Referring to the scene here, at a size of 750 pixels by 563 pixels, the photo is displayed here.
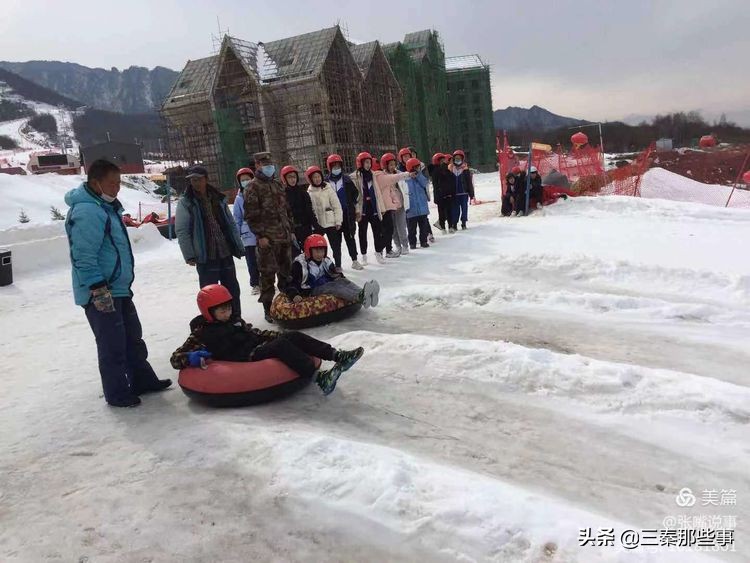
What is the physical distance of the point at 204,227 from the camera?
227 inches

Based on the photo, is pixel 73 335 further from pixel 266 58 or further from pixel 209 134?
pixel 266 58

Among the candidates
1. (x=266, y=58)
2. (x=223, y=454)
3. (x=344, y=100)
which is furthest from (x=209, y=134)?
(x=223, y=454)

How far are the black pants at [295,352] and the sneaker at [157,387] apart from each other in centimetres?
102

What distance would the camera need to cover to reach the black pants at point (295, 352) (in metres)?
4.33

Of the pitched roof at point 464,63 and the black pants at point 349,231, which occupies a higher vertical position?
the pitched roof at point 464,63

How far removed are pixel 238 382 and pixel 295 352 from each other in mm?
507

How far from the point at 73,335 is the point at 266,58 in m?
34.7

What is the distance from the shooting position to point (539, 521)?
8.72 ft

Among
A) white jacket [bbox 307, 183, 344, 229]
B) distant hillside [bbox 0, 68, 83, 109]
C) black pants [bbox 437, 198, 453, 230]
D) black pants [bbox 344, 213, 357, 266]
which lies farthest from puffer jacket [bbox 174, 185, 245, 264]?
distant hillside [bbox 0, 68, 83, 109]

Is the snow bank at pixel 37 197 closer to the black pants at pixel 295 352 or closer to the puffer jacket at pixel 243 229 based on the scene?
the puffer jacket at pixel 243 229

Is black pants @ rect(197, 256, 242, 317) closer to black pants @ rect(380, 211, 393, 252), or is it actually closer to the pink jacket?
the pink jacket

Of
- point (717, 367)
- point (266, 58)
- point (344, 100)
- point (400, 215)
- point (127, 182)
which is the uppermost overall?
point (266, 58)

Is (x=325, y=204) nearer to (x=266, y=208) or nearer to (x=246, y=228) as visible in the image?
(x=246, y=228)

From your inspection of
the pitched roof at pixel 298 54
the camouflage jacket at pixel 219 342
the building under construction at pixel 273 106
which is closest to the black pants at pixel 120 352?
the camouflage jacket at pixel 219 342
